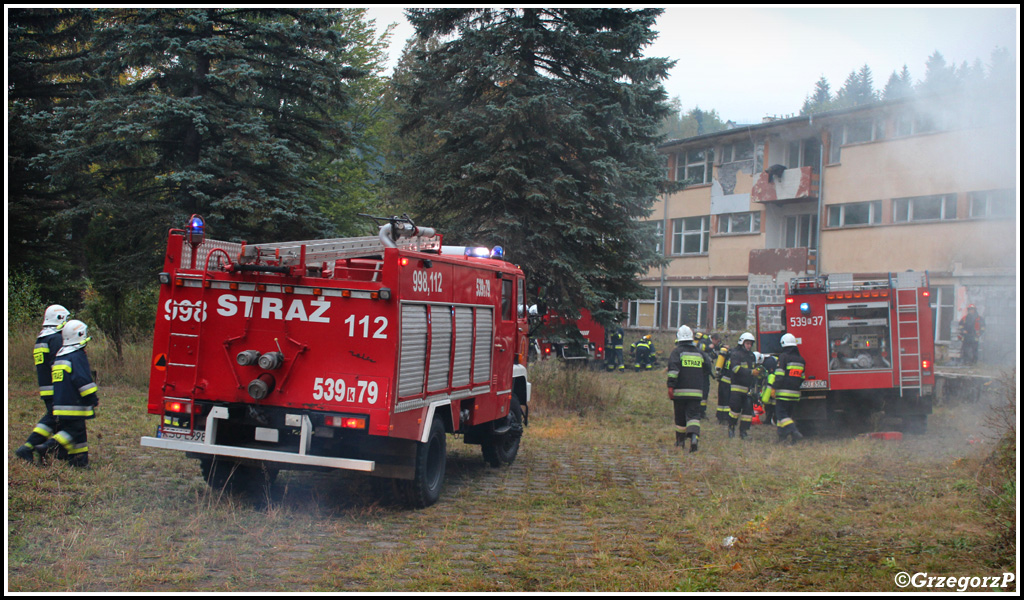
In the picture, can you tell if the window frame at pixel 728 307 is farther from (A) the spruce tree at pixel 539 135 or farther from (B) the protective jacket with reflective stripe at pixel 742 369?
(B) the protective jacket with reflective stripe at pixel 742 369

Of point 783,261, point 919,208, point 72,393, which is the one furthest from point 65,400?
point 783,261

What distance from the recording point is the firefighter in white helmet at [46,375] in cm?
814

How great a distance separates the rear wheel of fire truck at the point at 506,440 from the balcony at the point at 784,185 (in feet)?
78.3

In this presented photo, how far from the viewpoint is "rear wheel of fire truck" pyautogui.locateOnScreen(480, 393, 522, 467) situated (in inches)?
381

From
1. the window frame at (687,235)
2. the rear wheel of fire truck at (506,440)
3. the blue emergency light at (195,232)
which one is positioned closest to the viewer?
the blue emergency light at (195,232)

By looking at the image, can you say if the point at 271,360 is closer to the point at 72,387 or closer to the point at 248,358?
the point at 248,358

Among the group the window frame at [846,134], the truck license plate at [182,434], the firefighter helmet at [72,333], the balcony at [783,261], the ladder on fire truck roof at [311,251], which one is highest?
the window frame at [846,134]

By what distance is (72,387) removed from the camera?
8125 millimetres

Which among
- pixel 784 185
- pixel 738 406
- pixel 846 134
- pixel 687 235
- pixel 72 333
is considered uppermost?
pixel 846 134

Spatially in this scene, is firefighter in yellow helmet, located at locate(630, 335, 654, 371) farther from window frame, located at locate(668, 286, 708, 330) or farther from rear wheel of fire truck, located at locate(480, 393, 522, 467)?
rear wheel of fire truck, located at locate(480, 393, 522, 467)

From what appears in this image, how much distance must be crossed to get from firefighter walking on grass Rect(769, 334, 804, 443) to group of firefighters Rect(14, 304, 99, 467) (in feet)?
33.7

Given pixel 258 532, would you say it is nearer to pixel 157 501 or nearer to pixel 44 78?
pixel 157 501

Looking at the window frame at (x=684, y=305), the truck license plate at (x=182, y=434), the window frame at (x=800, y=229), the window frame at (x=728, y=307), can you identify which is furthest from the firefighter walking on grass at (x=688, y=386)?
the window frame at (x=684, y=305)

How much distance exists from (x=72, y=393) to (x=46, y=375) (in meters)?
0.54
